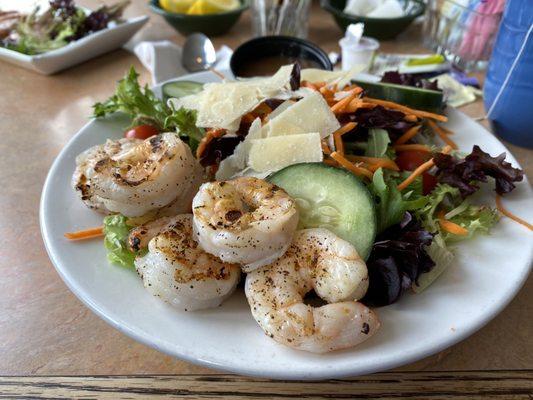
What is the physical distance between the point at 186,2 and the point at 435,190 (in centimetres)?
289

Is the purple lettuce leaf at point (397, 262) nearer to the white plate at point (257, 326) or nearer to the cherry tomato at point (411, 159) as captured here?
the white plate at point (257, 326)

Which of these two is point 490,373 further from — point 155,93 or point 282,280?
point 155,93

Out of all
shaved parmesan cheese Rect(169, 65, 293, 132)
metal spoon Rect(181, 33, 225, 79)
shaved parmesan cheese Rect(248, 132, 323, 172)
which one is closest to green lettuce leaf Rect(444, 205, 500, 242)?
shaved parmesan cheese Rect(248, 132, 323, 172)

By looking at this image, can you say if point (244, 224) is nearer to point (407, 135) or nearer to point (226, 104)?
point (226, 104)

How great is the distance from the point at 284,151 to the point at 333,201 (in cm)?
36

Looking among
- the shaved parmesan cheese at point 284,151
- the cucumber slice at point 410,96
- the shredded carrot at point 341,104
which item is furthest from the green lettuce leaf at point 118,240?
the cucumber slice at point 410,96

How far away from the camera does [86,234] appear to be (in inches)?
67.3

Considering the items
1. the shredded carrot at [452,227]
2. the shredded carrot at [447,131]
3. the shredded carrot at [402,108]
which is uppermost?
the shredded carrot at [402,108]

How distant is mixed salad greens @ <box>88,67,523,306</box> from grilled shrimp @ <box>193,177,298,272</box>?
0.18m

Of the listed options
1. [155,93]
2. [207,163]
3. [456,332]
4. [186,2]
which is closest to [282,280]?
[456,332]

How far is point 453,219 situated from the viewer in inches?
72.9

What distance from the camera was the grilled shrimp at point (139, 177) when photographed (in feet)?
5.34

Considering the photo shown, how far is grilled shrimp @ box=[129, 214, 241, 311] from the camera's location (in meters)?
1.42

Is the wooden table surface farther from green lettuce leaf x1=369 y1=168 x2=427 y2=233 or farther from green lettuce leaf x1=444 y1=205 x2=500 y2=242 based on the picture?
green lettuce leaf x1=369 y1=168 x2=427 y2=233
